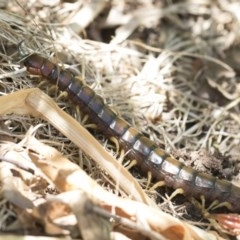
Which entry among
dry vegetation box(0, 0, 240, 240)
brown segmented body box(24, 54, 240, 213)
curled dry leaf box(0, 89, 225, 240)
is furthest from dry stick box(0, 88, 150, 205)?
brown segmented body box(24, 54, 240, 213)

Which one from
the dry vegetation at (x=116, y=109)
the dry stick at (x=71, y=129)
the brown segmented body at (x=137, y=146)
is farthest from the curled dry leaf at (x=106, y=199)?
the brown segmented body at (x=137, y=146)

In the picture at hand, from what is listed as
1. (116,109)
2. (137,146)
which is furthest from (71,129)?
(116,109)

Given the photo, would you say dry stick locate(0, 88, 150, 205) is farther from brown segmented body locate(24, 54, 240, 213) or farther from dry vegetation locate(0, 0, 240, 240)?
brown segmented body locate(24, 54, 240, 213)

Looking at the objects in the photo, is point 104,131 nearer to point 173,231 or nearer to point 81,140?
point 81,140

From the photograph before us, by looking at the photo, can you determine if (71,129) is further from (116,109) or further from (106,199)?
(116,109)

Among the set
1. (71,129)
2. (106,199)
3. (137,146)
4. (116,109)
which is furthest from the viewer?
(116,109)

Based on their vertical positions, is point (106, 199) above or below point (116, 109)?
below

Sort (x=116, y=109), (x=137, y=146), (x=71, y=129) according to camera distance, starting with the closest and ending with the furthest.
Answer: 1. (x=71, y=129)
2. (x=137, y=146)
3. (x=116, y=109)

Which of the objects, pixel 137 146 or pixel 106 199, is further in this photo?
pixel 137 146
